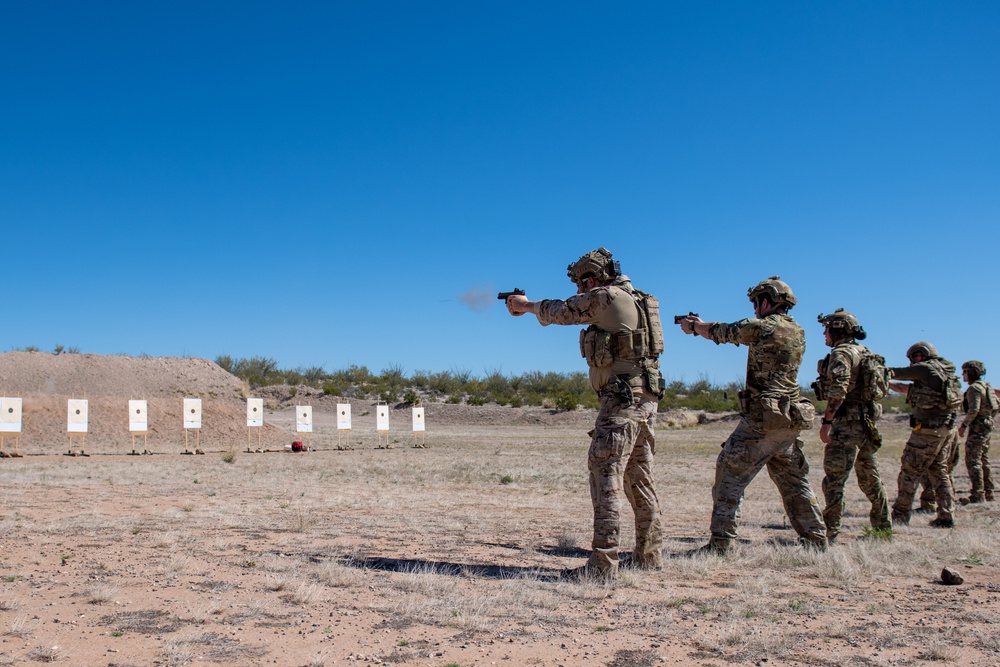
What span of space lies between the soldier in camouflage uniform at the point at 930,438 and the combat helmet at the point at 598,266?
4.75m

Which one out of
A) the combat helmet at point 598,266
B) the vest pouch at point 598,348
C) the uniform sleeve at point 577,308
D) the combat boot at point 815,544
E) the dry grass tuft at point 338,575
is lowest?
the combat boot at point 815,544

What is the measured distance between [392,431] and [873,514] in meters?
29.4

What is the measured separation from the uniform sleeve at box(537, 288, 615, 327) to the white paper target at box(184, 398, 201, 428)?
68.1 feet

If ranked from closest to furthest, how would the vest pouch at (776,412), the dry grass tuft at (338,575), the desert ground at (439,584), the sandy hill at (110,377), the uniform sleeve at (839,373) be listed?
the desert ground at (439,584)
the dry grass tuft at (338,575)
the vest pouch at (776,412)
the uniform sleeve at (839,373)
the sandy hill at (110,377)

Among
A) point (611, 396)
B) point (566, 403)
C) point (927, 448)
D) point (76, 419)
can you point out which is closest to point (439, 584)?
point (611, 396)

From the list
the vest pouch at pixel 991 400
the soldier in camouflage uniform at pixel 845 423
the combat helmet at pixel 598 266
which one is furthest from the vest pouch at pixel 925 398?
the combat helmet at pixel 598 266

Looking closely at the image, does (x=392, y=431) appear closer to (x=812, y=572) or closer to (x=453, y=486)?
(x=453, y=486)

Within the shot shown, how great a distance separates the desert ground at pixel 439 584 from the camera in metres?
3.97

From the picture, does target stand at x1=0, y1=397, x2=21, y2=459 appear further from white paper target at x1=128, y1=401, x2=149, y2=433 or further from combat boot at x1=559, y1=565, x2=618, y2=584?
combat boot at x1=559, y1=565, x2=618, y2=584

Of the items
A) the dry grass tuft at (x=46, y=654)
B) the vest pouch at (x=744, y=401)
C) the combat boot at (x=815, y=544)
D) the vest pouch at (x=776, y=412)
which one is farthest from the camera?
the combat boot at (x=815, y=544)

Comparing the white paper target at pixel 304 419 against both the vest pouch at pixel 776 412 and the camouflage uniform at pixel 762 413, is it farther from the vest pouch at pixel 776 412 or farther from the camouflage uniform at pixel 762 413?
the vest pouch at pixel 776 412

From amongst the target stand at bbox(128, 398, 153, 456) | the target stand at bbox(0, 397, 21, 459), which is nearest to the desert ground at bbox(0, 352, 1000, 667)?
the target stand at bbox(0, 397, 21, 459)

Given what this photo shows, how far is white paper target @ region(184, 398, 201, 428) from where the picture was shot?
23.9m

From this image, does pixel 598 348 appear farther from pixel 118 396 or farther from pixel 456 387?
pixel 456 387
